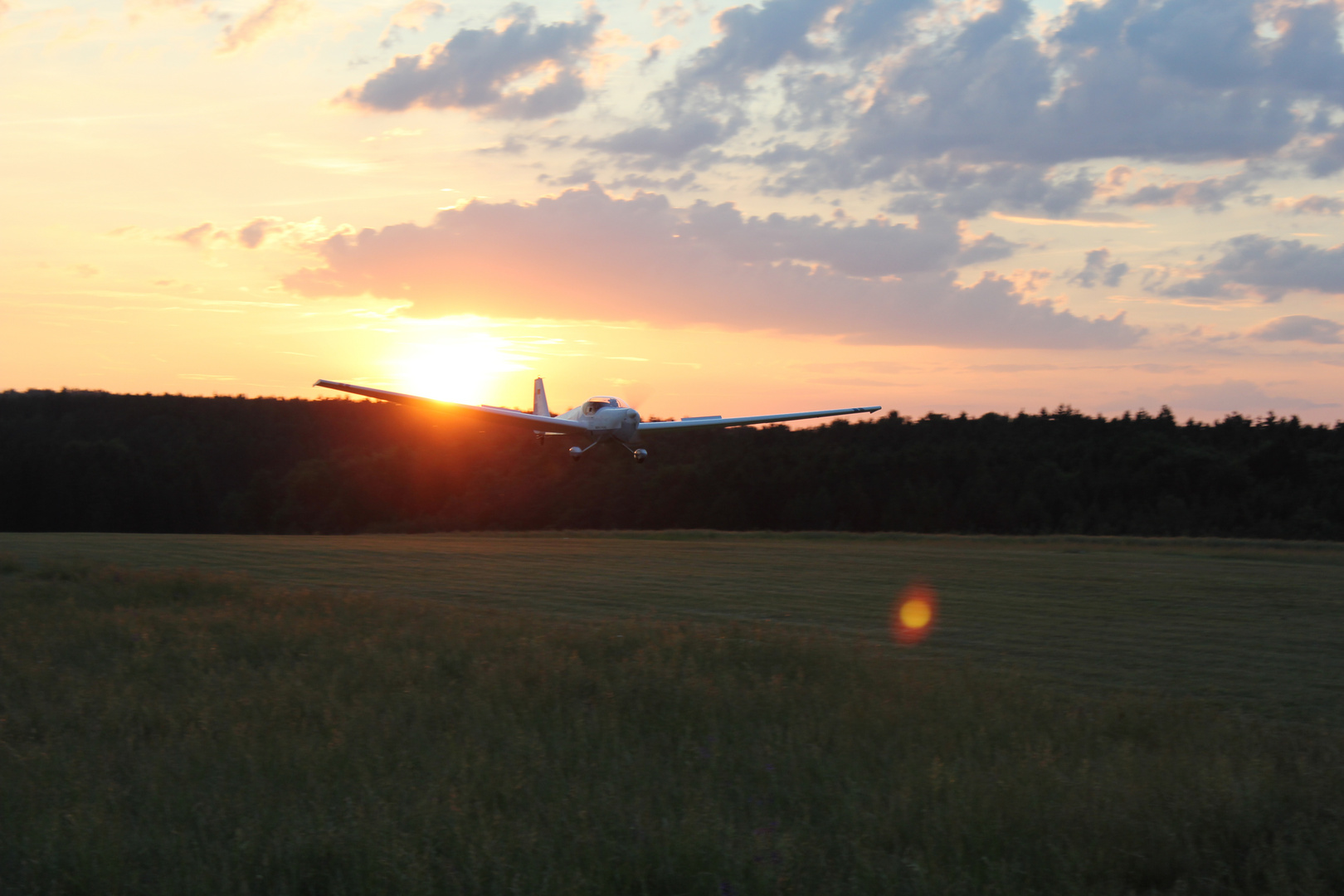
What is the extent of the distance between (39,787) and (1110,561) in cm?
4442

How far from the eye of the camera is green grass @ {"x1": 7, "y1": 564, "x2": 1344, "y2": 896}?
24.6 feet

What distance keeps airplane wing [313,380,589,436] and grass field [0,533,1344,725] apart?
551 centimetres

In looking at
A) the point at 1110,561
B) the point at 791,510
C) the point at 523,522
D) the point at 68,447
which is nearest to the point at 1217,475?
the point at 791,510

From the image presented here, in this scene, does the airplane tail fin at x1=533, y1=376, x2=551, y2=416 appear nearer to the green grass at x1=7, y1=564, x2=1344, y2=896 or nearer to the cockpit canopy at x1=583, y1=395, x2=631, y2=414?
the cockpit canopy at x1=583, y1=395, x2=631, y2=414

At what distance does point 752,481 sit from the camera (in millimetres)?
102625

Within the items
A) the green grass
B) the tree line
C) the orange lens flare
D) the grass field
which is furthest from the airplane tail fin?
the tree line

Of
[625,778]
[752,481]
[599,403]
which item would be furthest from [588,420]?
[752,481]

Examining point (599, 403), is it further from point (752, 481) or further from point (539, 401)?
point (752, 481)

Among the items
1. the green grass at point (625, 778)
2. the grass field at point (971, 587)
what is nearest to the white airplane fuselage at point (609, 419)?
the grass field at point (971, 587)

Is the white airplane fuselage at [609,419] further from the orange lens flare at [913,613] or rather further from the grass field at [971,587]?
the orange lens flare at [913,613]

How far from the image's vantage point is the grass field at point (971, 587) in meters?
19.7

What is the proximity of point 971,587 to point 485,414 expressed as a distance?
62.1ft

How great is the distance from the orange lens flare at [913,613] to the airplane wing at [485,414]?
40.0ft

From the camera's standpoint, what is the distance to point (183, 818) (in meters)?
8.66
